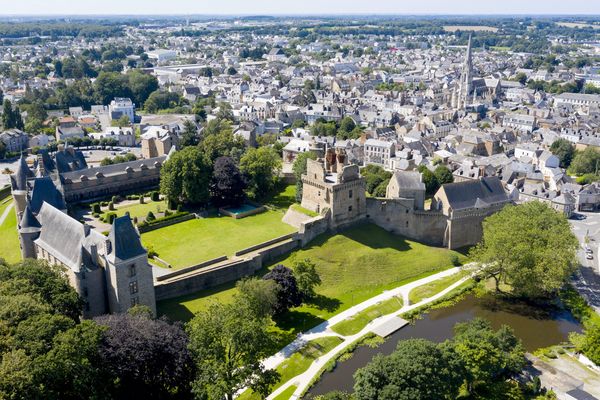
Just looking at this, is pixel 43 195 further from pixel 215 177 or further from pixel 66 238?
pixel 215 177

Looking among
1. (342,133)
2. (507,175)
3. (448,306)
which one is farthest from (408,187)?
(342,133)

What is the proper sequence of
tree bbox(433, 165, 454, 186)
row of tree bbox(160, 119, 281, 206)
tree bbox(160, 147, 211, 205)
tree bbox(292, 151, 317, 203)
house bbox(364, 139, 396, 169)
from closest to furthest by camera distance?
tree bbox(160, 147, 211, 205), row of tree bbox(160, 119, 281, 206), tree bbox(292, 151, 317, 203), tree bbox(433, 165, 454, 186), house bbox(364, 139, 396, 169)

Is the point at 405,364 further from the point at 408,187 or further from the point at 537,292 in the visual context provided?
the point at 408,187

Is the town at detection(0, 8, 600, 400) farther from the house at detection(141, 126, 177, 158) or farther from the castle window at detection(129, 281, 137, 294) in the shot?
the house at detection(141, 126, 177, 158)

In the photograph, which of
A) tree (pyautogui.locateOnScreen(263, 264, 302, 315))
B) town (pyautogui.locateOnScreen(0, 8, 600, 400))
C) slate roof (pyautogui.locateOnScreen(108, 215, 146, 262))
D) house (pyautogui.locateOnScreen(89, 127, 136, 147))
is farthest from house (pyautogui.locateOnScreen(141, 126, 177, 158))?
slate roof (pyautogui.locateOnScreen(108, 215, 146, 262))

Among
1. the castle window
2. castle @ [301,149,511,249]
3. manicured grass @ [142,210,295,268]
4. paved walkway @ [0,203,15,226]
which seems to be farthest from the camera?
paved walkway @ [0,203,15,226]
